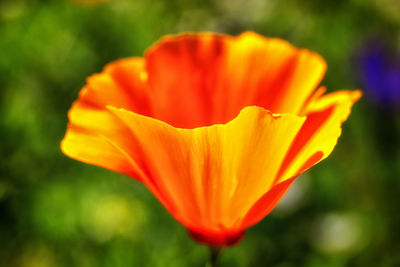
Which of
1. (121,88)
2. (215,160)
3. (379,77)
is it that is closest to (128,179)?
(379,77)

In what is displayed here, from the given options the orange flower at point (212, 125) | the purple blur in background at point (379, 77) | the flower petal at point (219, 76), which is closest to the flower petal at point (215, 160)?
the orange flower at point (212, 125)

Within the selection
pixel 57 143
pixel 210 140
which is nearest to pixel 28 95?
pixel 57 143

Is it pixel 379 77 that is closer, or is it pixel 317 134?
pixel 317 134

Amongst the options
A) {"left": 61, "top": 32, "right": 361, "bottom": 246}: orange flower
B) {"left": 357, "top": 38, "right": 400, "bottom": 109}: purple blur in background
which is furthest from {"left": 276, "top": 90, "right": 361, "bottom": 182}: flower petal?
{"left": 357, "top": 38, "right": 400, "bottom": 109}: purple blur in background

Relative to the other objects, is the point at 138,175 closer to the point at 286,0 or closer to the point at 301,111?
the point at 301,111

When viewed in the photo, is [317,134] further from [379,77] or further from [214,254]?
[379,77]

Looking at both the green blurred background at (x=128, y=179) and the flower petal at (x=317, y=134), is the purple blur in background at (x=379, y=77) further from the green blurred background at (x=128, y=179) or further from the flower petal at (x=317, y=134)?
the flower petal at (x=317, y=134)
